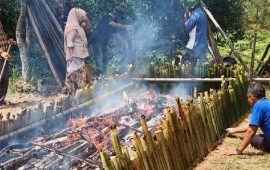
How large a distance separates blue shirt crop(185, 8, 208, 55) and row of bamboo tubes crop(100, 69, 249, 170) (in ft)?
8.51

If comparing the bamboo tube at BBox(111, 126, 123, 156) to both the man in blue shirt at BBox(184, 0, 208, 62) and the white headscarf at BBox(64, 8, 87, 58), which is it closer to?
the white headscarf at BBox(64, 8, 87, 58)

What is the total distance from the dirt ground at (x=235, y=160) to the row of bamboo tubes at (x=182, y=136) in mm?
117

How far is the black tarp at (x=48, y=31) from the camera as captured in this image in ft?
33.5

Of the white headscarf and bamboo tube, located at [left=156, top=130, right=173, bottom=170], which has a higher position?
the white headscarf

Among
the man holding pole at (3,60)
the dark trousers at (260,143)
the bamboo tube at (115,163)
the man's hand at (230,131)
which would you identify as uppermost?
the man holding pole at (3,60)

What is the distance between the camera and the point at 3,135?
5.65 metres

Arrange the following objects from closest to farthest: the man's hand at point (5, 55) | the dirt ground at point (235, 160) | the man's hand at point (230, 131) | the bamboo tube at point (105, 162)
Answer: the bamboo tube at point (105, 162) → the dirt ground at point (235, 160) → the man's hand at point (230, 131) → the man's hand at point (5, 55)

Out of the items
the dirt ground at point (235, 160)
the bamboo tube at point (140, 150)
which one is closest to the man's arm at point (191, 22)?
the dirt ground at point (235, 160)

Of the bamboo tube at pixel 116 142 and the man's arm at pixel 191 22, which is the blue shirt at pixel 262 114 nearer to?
the bamboo tube at pixel 116 142

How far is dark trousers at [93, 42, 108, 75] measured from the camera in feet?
36.6

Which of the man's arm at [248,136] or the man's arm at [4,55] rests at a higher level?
the man's arm at [4,55]

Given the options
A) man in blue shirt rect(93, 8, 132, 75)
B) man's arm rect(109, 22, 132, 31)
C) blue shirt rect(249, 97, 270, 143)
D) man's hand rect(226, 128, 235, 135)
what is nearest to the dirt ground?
man's hand rect(226, 128, 235, 135)

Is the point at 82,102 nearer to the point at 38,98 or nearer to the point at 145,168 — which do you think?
the point at 145,168

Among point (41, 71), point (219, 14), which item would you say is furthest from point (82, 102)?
point (219, 14)
